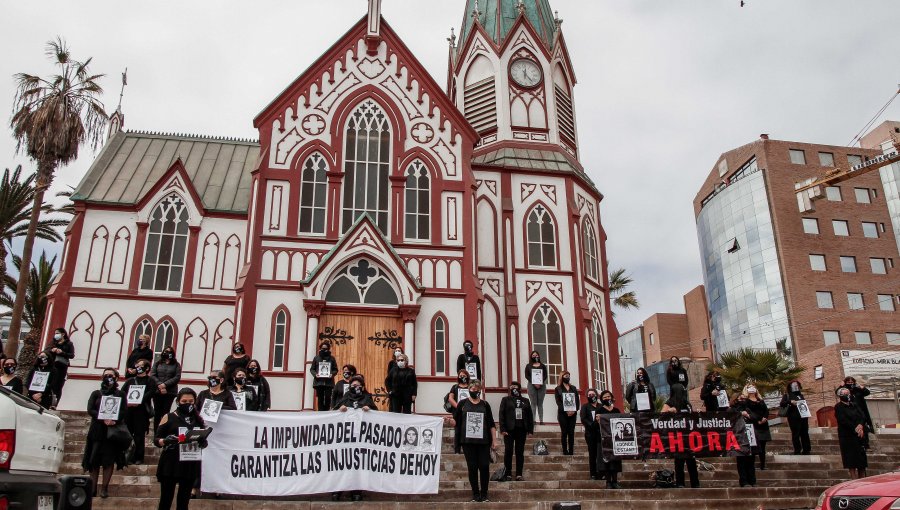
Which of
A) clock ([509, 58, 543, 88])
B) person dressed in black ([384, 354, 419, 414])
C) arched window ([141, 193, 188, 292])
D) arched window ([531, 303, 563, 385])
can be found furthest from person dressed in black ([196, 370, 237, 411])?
clock ([509, 58, 543, 88])

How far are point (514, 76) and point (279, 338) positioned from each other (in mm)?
14612

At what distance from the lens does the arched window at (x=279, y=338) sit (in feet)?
71.8

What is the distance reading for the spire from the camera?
2605 centimetres

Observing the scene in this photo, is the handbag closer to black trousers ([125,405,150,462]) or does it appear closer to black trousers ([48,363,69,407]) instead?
black trousers ([125,405,150,462])

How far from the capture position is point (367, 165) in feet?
81.6

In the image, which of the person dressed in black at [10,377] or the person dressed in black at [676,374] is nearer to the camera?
the person dressed in black at [10,377]

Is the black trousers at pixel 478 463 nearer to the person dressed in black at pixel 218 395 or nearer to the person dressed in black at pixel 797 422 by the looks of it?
the person dressed in black at pixel 218 395

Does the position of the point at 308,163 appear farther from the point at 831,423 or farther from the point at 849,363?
the point at 849,363

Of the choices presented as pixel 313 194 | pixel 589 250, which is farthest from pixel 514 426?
pixel 589 250

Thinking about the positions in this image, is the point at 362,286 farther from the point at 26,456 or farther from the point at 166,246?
the point at 26,456

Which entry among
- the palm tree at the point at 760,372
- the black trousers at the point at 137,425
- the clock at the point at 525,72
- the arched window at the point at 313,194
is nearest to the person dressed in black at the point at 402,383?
the black trousers at the point at 137,425

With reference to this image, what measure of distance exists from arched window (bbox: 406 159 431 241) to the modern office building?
41.7m

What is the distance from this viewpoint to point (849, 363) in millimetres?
49531

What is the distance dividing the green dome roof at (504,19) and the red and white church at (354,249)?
216 inches
